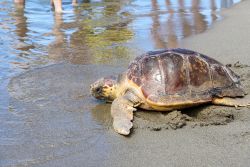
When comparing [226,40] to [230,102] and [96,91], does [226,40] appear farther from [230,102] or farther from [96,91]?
[96,91]

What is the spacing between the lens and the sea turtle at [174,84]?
352 centimetres

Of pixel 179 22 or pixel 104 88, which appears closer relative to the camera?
pixel 104 88

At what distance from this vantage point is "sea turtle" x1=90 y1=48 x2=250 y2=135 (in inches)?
139

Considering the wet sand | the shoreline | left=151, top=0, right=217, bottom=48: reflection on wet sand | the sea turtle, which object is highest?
the sea turtle

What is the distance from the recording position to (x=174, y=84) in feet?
11.7

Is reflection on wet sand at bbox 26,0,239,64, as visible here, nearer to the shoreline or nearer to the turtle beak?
the shoreline

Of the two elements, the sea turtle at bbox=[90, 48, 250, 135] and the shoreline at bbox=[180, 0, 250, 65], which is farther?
the shoreline at bbox=[180, 0, 250, 65]

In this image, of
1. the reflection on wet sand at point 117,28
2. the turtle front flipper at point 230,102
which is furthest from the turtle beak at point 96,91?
the reflection on wet sand at point 117,28

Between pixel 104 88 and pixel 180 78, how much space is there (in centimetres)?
73

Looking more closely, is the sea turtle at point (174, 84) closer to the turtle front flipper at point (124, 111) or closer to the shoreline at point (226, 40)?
the turtle front flipper at point (124, 111)

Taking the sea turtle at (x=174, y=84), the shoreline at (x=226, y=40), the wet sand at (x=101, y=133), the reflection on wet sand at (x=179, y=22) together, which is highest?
the sea turtle at (x=174, y=84)

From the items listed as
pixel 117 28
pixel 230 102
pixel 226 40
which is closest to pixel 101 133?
pixel 230 102

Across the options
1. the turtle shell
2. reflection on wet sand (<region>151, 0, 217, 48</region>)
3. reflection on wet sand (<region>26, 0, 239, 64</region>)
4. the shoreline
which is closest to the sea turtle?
the turtle shell

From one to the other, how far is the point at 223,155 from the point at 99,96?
151 centimetres
